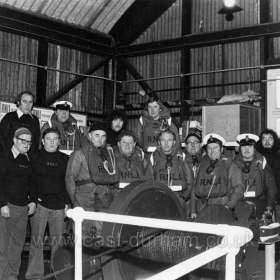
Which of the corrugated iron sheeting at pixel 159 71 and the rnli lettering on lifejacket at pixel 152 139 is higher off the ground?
the corrugated iron sheeting at pixel 159 71

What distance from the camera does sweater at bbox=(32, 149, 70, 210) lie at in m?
6.18

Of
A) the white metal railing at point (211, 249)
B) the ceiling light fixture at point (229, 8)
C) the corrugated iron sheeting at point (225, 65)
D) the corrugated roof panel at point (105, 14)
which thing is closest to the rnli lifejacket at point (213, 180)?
the white metal railing at point (211, 249)

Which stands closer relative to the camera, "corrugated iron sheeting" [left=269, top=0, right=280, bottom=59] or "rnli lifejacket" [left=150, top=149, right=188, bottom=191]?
"rnli lifejacket" [left=150, top=149, right=188, bottom=191]

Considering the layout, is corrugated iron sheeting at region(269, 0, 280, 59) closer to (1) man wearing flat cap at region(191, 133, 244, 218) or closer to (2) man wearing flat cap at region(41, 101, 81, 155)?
(1) man wearing flat cap at region(191, 133, 244, 218)

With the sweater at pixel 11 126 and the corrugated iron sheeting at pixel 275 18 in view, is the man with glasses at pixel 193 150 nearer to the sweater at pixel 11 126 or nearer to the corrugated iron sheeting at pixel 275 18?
the sweater at pixel 11 126

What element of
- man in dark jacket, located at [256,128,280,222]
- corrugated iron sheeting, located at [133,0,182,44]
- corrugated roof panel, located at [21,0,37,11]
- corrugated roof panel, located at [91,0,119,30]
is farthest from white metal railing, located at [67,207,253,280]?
corrugated iron sheeting, located at [133,0,182,44]

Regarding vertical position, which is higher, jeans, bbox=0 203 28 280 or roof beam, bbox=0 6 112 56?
roof beam, bbox=0 6 112 56

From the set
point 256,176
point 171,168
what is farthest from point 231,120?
point 171,168

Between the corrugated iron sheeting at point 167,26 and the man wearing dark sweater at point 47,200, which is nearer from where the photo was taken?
the man wearing dark sweater at point 47,200

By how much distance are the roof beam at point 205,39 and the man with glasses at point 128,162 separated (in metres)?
4.59

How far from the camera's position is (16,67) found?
9.67 meters

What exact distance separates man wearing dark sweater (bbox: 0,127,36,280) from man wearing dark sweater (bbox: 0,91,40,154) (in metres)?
0.81

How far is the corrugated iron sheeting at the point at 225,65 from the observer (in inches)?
392

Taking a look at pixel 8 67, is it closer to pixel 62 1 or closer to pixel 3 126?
pixel 62 1
